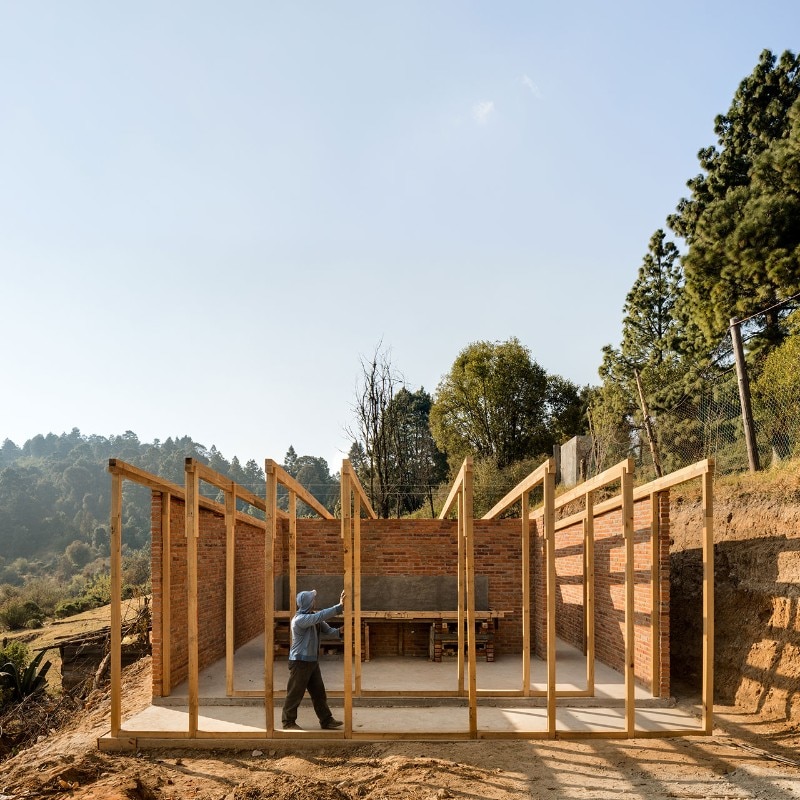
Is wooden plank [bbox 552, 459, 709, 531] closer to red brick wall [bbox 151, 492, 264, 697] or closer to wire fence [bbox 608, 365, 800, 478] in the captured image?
wire fence [bbox 608, 365, 800, 478]

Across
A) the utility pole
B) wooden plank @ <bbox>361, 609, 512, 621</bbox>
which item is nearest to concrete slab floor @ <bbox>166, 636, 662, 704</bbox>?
wooden plank @ <bbox>361, 609, 512, 621</bbox>

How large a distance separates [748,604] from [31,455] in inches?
5134

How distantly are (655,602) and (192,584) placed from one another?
5399 millimetres

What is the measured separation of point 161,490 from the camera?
8805 mm

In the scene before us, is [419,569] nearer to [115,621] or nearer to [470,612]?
[470,612]

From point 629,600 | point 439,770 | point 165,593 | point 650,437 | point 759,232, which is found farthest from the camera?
point 650,437

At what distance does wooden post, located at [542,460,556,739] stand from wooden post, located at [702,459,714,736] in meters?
1.50

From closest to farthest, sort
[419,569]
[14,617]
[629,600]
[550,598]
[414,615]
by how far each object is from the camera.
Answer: [550,598]
[629,600]
[414,615]
[419,569]
[14,617]

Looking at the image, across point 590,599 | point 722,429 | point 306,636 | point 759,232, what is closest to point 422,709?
point 306,636

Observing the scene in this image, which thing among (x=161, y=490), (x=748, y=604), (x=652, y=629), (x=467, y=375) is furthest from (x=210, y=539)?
(x=467, y=375)

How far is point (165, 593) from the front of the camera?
8.90 meters

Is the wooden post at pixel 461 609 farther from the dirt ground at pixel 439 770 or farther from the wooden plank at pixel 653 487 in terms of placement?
the wooden plank at pixel 653 487

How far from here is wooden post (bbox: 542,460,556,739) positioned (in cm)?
729

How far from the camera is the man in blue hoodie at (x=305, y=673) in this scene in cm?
761
